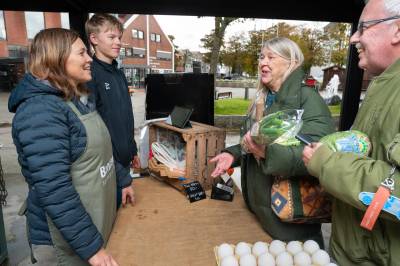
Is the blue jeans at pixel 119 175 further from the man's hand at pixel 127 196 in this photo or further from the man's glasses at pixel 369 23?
the man's glasses at pixel 369 23

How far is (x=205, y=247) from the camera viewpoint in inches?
48.0

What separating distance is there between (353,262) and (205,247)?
571 mm

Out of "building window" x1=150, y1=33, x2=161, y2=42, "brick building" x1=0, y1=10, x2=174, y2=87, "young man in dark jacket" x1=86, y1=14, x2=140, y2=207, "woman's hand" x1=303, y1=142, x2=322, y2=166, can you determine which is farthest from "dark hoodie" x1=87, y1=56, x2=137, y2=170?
"building window" x1=150, y1=33, x2=161, y2=42

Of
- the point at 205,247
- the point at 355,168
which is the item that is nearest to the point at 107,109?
the point at 205,247

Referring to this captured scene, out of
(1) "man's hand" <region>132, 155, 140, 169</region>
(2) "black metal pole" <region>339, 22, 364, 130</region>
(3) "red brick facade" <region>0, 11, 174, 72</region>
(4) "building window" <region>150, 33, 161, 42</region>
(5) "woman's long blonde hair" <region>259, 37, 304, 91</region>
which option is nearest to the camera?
Answer: (5) "woman's long blonde hair" <region>259, 37, 304, 91</region>

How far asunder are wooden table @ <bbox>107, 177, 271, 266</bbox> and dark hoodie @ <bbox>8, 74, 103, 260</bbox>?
205 millimetres

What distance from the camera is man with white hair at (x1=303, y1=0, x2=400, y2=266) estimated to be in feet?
2.29

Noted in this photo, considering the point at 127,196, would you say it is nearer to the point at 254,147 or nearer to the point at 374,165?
the point at 254,147

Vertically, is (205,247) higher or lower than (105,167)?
lower

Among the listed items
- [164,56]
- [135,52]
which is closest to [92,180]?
[135,52]

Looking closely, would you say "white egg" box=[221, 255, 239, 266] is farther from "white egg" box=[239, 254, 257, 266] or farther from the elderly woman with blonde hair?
the elderly woman with blonde hair

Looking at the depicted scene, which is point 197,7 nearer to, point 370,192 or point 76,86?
point 76,86

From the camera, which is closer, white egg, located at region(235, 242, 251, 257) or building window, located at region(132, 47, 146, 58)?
white egg, located at region(235, 242, 251, 257)

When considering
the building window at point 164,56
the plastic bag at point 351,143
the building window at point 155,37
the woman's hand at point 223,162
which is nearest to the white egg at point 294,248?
the plastic bag at point 351,143
